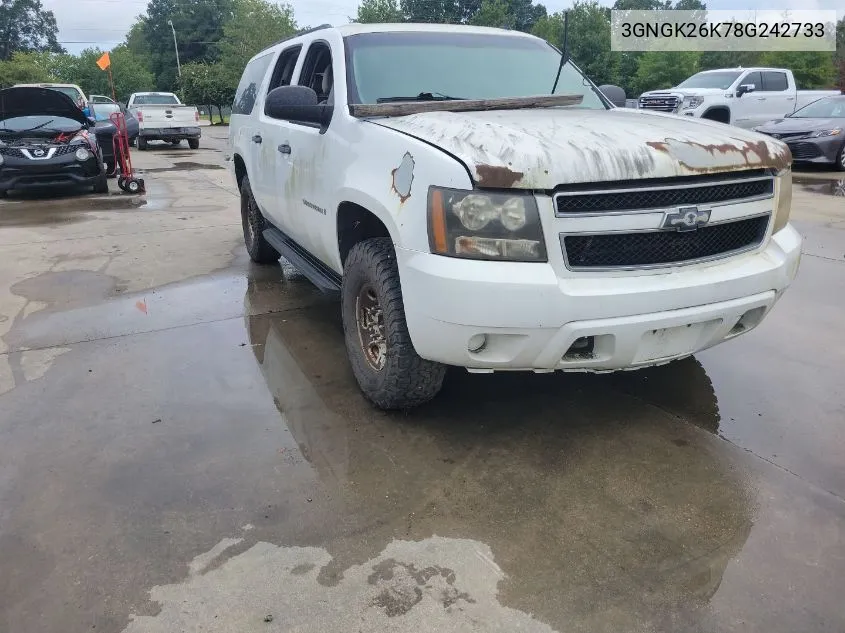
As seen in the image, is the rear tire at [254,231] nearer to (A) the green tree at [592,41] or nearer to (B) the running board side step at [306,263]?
(B) the running board side step at [306,263]

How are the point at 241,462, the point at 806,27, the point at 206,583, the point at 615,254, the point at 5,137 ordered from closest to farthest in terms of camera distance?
the point at 206,583 < the point at 615,254 < the point at 241,462 < the point at 5,137 < the point at 806,27

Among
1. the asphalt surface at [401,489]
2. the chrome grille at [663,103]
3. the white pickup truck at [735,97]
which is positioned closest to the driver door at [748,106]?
the white pickup truck at [735,97]

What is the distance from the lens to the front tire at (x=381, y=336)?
119 inches

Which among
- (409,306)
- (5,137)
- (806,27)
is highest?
(806,27)

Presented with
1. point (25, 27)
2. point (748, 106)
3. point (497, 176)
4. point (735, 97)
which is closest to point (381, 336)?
point (497, 176)

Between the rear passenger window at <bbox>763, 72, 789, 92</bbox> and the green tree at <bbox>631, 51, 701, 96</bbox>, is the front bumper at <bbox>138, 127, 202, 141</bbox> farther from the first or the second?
the green tree at <bbox>631, 51, 701, 96</bbox>

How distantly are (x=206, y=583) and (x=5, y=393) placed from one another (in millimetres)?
2164

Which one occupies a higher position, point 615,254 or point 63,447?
point 615,254

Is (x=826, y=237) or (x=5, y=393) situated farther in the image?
(x=826, y=237)

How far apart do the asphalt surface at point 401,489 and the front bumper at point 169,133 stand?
17.8 meters

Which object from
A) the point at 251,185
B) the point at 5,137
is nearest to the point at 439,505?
the point at 251,185

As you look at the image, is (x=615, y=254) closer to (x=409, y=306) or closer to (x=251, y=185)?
(x=409, y=306)

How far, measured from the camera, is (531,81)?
404cm

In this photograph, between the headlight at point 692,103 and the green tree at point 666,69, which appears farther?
the green tree at point 666,69
